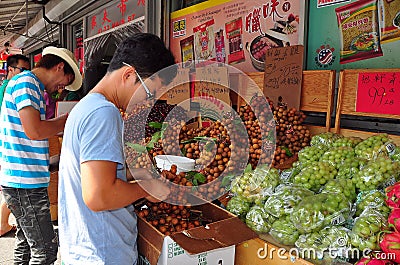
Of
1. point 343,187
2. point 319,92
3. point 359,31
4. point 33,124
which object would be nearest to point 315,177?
point 343,187

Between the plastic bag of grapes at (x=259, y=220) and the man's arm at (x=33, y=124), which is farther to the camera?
the man's arm at (x=33, y=124)

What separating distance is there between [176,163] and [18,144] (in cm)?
100

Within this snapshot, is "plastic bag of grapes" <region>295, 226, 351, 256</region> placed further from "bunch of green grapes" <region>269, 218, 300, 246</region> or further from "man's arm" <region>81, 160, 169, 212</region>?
"man's arm" <region>81, 160, 169, 212</region>

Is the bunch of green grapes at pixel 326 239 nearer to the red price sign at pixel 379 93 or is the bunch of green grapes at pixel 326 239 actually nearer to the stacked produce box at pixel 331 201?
the stacked produce box at pixel 331 201

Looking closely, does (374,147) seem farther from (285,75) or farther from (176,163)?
(176,163)

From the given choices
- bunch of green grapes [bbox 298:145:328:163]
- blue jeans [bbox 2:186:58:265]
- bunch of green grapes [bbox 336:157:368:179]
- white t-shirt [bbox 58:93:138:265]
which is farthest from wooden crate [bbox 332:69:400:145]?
blue jeans [bbox 2:186:58:265]

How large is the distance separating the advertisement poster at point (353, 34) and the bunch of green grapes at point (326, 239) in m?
1.48

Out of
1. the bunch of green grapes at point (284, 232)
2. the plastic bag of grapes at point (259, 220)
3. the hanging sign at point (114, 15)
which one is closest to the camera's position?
the bunch of green grapes at point (284, 232)

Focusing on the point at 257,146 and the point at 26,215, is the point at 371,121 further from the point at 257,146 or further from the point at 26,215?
the point at 26,215

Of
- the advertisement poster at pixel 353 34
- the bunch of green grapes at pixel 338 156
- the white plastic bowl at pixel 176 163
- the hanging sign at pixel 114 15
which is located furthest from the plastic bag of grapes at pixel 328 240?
the hanging sign at pixel 114 15

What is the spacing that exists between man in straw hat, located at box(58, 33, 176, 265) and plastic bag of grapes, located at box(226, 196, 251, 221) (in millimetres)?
476

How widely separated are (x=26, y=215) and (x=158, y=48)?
1482mm

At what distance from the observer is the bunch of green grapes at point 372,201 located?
4.48 feet

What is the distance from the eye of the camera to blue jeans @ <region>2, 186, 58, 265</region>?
212 centimetres
